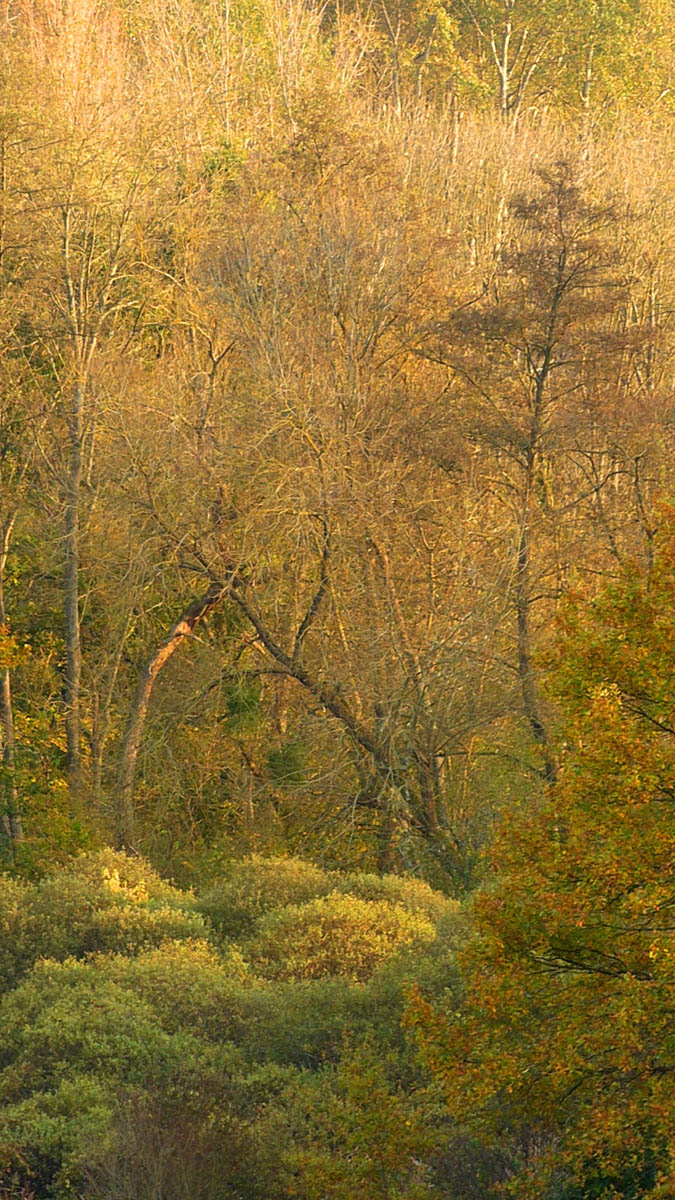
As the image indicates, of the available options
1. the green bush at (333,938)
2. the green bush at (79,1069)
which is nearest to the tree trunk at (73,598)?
the green bush at (333,938)

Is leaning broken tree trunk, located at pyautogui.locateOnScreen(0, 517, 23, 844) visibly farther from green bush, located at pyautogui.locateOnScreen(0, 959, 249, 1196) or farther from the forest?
green bush, located at pyautogui.locateOnScreen(0, 959, 249, 1196)

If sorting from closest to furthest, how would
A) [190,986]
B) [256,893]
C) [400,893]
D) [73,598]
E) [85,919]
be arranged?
[190,986] → [85,919] → [400,893] → [256,893] → [73,598]

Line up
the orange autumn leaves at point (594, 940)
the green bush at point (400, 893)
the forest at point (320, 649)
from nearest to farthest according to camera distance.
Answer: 1. the orange autumn leaves at point (594, 940)
2. the forest at point (320, 649)
3. the green bush at point (400, 893)

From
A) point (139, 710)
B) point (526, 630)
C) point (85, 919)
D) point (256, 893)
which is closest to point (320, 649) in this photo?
point (139, 710)

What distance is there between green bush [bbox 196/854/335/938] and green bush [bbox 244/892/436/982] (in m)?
0.87

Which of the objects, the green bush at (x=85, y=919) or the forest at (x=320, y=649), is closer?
the forest at (x=320, y=649)

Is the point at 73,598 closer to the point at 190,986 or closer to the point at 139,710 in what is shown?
the point at 139,710

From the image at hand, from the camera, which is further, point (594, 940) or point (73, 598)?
point (73, 598)

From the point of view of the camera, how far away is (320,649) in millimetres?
21266

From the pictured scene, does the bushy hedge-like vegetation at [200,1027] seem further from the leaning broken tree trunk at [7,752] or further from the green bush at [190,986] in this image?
the leaning broken tree trunk at [7,752]

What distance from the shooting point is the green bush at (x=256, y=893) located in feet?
50.3

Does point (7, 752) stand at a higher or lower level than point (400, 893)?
lower

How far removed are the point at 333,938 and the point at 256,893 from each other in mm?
2339

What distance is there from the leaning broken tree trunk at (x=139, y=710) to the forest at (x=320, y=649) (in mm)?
72
